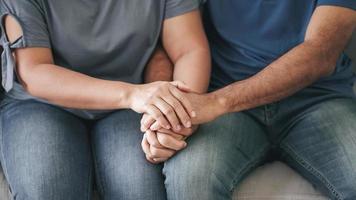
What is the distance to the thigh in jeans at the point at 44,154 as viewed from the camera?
1248 mm

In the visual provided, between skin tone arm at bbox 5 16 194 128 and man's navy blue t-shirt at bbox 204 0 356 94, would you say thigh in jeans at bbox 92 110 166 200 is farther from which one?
man's navy blue t-shirt at bbox 204 0 356 94

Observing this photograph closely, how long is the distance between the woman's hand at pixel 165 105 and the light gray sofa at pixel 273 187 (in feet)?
0.73

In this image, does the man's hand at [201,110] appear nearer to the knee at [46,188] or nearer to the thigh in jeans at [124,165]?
the thigh in jeans at [124,165]

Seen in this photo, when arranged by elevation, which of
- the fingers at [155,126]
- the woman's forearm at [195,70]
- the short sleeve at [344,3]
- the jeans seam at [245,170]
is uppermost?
the short sleeve at [344,3]

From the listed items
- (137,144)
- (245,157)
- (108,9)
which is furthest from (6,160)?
(245,157)

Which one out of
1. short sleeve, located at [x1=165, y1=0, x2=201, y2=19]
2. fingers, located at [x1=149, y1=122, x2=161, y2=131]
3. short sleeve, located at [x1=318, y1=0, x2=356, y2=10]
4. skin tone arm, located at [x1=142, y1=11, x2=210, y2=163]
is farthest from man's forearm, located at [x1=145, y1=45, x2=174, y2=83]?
short sleeve, located at [x1=318, y1=0, x2=356, y2=10]

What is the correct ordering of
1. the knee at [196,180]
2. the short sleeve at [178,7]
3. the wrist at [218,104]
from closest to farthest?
the knee at [196,180] → the wrist at [218,104] → the short sleeve at [178,7]

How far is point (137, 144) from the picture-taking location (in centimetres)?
135

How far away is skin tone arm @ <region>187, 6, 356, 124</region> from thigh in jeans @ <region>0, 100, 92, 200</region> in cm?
32

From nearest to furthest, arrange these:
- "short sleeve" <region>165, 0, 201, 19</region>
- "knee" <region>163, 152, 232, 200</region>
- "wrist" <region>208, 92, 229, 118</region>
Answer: "knee" <region>163, 152, 232, 200</region> → "wrist" <region>208, 92, 229, 118</region> → "short sleeve" <region>165, 0, 201, 19</region>

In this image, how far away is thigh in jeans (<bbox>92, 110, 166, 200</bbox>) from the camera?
4.20 ft

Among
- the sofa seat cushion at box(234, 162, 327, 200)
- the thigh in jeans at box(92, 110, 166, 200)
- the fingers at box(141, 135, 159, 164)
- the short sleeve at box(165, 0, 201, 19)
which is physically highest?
the short sleeve at box(165, 0, 201, 19)

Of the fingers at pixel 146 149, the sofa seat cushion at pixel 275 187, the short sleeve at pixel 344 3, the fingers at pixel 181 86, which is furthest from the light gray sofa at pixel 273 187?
the short sleeve at pixel 344 3

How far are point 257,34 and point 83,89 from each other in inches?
20.7
